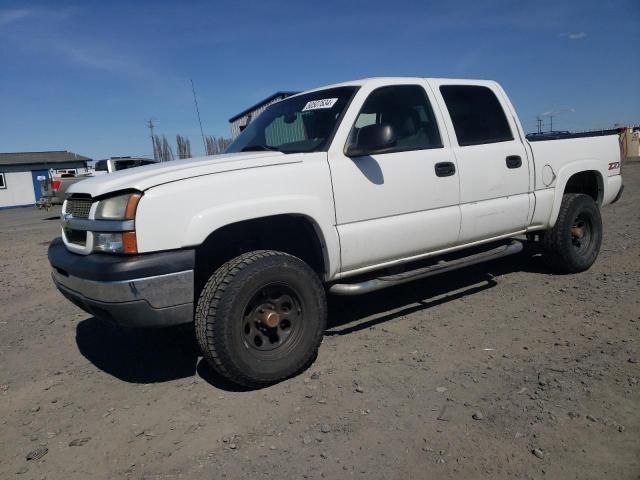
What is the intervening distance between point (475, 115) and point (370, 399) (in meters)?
2.77

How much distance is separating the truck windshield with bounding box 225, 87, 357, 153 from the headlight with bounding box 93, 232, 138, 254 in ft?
4.39

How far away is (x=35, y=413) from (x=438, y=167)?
10.8 ft

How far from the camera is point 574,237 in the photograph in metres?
5.26

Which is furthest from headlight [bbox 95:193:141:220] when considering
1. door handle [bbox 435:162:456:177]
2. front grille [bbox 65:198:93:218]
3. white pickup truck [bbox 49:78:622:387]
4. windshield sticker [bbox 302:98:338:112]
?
door handle [bbox 435:162:456:177]

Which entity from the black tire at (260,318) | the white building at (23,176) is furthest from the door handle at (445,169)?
the white building at (23,176)

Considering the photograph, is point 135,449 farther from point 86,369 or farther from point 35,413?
point 86,369

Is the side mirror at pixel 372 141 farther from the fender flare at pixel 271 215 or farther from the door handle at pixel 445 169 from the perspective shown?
the door handle at pixel 445 169

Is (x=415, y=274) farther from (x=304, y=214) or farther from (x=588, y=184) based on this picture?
(x=588, y=184)

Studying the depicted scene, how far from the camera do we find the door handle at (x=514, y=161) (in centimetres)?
441

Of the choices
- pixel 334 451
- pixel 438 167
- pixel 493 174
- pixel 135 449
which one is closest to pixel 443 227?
pixel 438 167

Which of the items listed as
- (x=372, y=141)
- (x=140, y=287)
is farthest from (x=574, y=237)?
Result: (x=140, y=287)

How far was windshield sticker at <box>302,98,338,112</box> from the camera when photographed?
150 inches

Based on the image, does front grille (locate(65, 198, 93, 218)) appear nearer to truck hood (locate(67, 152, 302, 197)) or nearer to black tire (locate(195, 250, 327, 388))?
truck hood (locate(67, 152, 302, 197))

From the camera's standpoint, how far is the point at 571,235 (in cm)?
512
